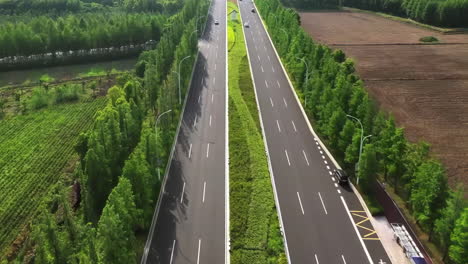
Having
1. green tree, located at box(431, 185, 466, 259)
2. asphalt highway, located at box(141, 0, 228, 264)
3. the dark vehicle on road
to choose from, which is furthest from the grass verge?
green tree, located at box(431, 185, 466, 259)

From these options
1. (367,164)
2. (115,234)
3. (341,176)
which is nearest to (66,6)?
(341,176)

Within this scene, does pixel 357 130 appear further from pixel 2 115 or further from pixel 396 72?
pixel 2 115

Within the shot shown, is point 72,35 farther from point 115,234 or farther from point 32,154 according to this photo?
point 115,234

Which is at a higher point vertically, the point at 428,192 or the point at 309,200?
the point at 428,192

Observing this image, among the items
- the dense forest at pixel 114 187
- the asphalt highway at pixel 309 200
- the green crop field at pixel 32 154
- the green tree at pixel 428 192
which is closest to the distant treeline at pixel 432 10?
the asphalt highway at pixel 309 200

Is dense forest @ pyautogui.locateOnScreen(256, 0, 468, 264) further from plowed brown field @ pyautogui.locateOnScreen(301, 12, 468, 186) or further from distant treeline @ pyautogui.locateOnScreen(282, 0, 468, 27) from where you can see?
distant treeline @ pyautogui.locateOnScreen(282, 0, 468, 27)

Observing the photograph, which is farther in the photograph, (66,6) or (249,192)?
(66,6)

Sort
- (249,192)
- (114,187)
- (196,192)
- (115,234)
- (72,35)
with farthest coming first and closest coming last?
(72,35), (196,192), (249,192), (114,187), (115,234)

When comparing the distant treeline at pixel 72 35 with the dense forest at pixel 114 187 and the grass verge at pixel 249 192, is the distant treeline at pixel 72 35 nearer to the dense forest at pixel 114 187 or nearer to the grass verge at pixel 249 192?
the dense forest at pixel 114 187
